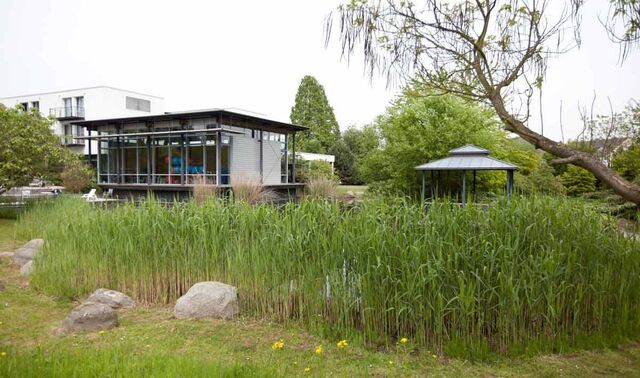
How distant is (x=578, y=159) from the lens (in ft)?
6.91

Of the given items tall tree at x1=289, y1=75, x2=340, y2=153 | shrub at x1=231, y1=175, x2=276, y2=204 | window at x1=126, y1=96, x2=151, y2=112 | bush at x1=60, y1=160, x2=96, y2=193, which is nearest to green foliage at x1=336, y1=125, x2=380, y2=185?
tall tree at x1=289, y1=75, x2=340, y2=153

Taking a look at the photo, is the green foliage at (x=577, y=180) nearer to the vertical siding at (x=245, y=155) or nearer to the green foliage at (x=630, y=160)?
the green foliage at (x=630, y=160)

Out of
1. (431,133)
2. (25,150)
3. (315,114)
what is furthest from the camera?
(315,114)

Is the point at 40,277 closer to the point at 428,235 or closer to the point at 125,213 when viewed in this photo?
the point at 125,213

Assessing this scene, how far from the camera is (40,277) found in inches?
208

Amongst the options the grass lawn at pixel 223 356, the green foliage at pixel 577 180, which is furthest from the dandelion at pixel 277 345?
the green foliage at pixel 577 180

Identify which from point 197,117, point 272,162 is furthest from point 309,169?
point 197,117

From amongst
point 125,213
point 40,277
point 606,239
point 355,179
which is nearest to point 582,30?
point 606,239

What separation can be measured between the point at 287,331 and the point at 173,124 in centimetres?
1745

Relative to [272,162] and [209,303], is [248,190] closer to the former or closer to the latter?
[272,162]

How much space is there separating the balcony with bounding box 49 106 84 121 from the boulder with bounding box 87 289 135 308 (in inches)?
1381

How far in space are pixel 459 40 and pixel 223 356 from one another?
2.82 meters

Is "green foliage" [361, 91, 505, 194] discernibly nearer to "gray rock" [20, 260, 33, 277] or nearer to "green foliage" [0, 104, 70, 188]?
"green foliage" [0, 104, 70, 188]

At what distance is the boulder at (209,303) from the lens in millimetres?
4051
